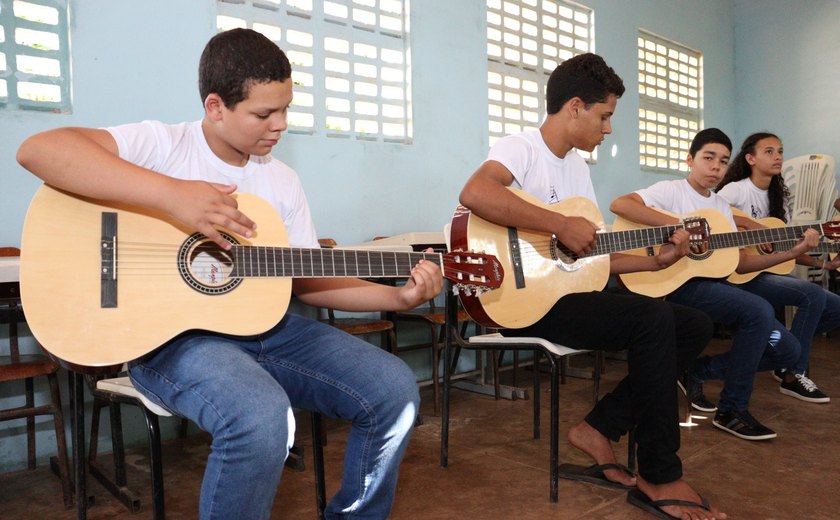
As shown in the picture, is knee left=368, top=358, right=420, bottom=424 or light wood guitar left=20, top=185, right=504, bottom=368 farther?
knee left=368, top=358, right=420, bottom=424

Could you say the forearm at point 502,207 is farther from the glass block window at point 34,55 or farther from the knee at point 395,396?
the glass block window at point 34,55

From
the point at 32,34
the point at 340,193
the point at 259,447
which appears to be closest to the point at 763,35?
the point at 340,193

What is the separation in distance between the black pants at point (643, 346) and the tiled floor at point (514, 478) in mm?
237

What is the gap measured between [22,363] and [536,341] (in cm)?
184

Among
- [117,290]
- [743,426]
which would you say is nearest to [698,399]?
[743,426]

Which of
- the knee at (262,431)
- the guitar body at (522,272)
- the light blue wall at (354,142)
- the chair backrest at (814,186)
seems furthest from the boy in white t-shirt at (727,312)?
the chair backrest at (814,186)

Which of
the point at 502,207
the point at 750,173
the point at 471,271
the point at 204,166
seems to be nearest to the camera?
the point at 204,166

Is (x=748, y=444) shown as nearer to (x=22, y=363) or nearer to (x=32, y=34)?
(x=22, y=363)

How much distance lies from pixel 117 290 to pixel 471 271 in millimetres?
962

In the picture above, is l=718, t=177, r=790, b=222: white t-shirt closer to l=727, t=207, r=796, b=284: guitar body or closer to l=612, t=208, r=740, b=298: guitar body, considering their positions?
l=727, t=207, r=796, b=284: guitar body

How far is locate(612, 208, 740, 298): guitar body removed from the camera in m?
2.82

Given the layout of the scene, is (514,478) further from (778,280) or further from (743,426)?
(778,280)

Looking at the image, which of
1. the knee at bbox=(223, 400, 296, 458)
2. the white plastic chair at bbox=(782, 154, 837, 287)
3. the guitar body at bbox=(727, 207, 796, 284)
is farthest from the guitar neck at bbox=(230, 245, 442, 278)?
the white plastic chair at bbox=(782, 154, 837, 287)

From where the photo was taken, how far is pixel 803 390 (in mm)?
3543
